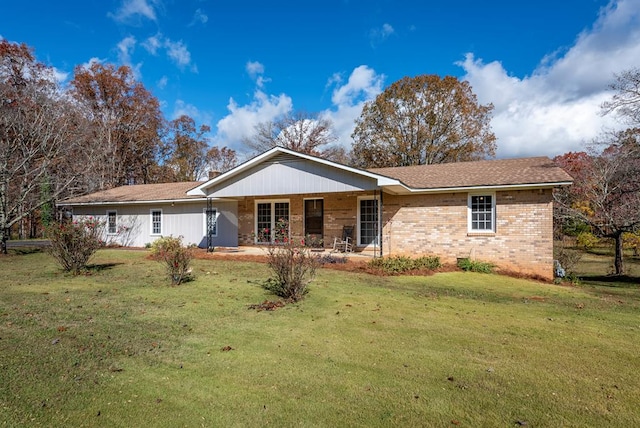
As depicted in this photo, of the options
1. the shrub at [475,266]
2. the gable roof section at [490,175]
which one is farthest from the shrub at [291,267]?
the shrub at [475,266]

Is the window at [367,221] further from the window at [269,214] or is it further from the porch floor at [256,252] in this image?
the window at [269,214]

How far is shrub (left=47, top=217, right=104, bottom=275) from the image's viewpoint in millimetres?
10117

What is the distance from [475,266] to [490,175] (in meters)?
3.59

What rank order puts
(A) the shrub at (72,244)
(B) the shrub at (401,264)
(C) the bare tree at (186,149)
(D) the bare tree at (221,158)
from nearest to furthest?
(A) the shrub at (72,244)
(B) the shrub at (401,264)
(C) the bare tree at (186,149)
(D) the bare tree at (221,158)

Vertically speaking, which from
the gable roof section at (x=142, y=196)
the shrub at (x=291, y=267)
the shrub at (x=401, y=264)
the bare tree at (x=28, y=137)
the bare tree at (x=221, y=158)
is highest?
the bare tree at (x=221, y=158)

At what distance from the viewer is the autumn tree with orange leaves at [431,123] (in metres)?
29.3

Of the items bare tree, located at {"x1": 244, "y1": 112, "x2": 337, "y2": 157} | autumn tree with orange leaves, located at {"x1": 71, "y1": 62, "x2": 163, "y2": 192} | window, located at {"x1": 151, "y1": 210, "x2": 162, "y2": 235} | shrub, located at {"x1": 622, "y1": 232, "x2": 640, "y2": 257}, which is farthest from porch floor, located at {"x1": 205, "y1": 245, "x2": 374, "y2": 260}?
bare tree, located at {"x1": 244, "y1": 112, "x2": 337, "y2": 157}

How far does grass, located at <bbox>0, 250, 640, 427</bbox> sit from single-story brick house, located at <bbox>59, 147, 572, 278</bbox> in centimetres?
440

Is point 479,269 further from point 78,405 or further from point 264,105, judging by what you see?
point 264,105

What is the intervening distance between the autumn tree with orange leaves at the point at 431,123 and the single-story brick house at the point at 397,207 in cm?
1388

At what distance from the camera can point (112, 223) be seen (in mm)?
21156

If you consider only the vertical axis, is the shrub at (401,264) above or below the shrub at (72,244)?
below

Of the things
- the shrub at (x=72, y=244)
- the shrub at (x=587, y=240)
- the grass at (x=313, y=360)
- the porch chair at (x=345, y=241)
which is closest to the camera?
the grass at (x=313, y=360)

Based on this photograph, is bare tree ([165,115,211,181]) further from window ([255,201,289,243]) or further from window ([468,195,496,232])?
window ([468,195,496,232])
